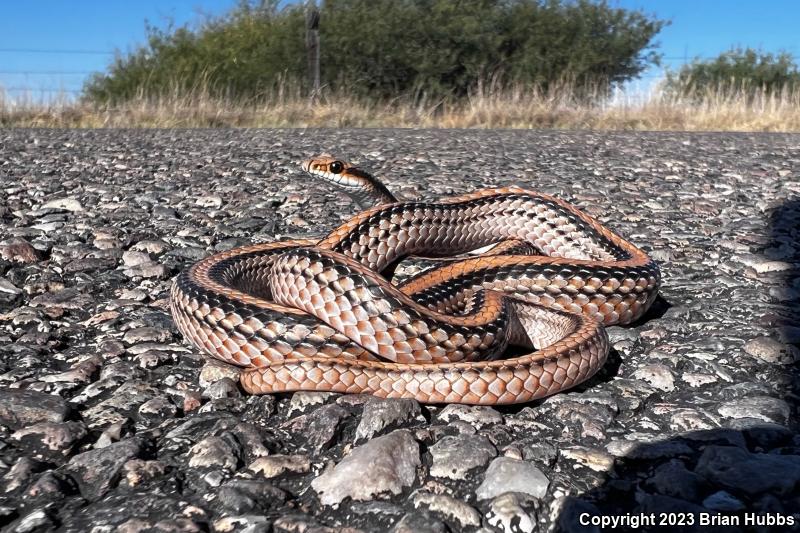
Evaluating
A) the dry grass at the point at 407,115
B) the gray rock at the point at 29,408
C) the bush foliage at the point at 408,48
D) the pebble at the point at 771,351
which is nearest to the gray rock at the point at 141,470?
the gray rock at the point at 29,408

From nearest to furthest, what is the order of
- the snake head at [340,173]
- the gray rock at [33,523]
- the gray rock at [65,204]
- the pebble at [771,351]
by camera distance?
the gray rock at [33,523]
the pebble at [771,351]
the snake head at [340,173]
the gray rock at [65,204]

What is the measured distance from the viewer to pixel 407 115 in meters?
14.5

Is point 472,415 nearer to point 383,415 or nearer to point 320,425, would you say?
point 383,415

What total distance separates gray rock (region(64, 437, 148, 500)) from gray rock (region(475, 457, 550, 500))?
3.10 feet

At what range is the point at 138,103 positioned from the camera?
1303cm

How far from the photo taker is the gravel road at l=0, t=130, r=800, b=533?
1.75 metres

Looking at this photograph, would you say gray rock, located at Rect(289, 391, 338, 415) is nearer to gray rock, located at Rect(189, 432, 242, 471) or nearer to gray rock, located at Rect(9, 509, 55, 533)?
gray rock, located at Rect(189, 432, 242, 471)

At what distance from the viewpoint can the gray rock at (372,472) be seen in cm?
180

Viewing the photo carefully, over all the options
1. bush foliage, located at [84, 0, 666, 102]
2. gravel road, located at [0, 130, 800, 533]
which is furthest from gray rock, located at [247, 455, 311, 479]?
bush foliage, located at [84, 0, 666, 102]

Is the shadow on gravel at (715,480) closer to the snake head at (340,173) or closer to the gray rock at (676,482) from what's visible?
the gray rock at (676,482)

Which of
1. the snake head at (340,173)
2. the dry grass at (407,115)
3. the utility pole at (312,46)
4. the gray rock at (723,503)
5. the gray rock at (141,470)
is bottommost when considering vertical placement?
the gray rock at (723,503)

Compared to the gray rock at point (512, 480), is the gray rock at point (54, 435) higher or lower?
higher

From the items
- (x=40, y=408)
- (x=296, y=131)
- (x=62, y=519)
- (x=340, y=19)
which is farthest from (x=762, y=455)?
(x=340, y=19)

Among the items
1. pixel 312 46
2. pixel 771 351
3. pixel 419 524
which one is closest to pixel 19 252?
pixel 419 524
